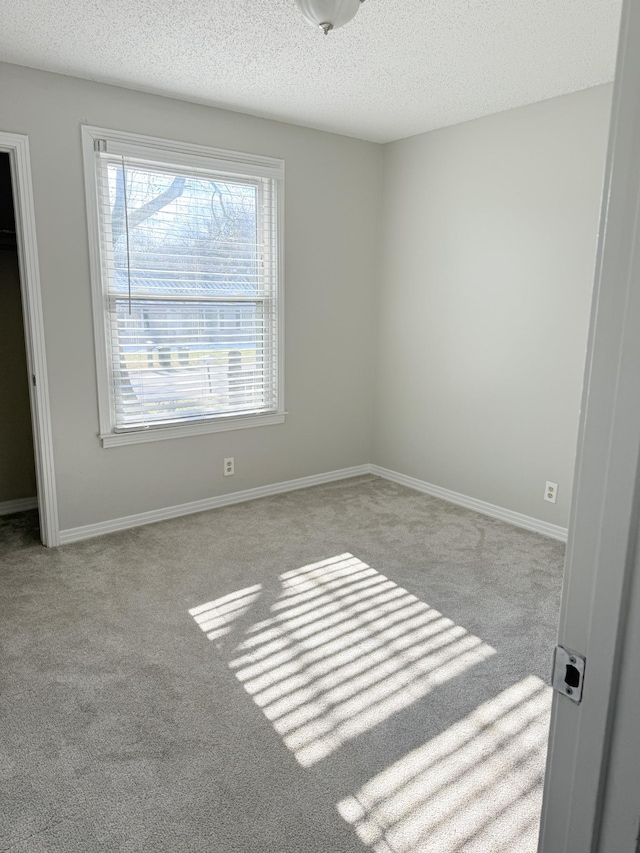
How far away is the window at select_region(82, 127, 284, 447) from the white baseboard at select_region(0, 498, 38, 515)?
38.6 inches

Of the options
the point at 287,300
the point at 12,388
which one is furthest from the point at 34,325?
the point at 287,300

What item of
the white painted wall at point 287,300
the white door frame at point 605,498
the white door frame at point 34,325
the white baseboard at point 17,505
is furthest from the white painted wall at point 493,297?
the white door frame at point 605,498

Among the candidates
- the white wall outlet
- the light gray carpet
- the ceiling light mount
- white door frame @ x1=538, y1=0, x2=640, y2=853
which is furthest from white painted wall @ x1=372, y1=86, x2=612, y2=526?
white door frame @ x1=538, y1=0, x2=640, y2=853

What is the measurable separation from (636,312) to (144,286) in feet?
11.3

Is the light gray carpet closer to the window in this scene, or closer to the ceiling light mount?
the window

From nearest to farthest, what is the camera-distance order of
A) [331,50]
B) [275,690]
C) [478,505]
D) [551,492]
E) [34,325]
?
[275,690] < [331,50] < [34,325] < [551,492] < [478,505]

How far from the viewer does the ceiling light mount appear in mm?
1924

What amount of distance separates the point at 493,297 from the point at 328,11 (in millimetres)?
2329

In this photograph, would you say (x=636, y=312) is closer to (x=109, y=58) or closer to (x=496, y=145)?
(x=109, y=58)

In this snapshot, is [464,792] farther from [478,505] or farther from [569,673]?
[478,505]

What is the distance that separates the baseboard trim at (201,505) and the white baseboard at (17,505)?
29.7 inches

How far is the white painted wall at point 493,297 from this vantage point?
136 inches

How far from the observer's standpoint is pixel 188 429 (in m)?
3.96

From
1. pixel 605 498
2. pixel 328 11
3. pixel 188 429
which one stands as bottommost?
pixel 188 429
